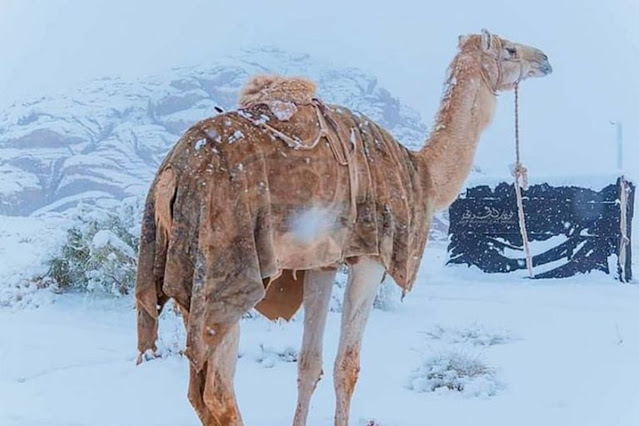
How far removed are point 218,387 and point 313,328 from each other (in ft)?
2.12

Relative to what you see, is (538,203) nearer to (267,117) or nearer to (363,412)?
(363,412)

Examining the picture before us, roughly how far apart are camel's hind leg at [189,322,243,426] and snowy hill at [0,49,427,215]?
6.07 m

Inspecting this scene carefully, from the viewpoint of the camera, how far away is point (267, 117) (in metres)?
1.89

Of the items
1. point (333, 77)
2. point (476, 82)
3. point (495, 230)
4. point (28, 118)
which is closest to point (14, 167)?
point (28, 118)

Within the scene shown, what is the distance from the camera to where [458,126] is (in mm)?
2479

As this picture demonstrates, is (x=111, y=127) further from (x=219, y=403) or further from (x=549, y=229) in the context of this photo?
(x=219, y=403)

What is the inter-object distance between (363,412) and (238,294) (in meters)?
1.22

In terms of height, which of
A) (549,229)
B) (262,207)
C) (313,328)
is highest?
(262,207)

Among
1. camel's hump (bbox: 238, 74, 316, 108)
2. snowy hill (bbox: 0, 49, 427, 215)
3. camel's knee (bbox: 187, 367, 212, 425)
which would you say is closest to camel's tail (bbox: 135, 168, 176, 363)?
camel's knee (bbox: 187, 367, 212, 425)

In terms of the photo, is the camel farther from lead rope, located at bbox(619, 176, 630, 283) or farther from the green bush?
lead rope, located at bbox(619, 176, 630, 283)

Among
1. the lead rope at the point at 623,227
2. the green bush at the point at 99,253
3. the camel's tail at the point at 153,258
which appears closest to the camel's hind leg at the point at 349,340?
the camel's tail at the point at 153,258

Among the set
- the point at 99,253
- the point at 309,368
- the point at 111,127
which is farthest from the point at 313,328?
the point at 111,127

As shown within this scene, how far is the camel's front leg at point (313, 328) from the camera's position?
2.26 meters

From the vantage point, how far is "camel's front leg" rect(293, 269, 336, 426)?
226 cm
